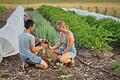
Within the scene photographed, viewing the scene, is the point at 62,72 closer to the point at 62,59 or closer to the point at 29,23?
the point at 62,59

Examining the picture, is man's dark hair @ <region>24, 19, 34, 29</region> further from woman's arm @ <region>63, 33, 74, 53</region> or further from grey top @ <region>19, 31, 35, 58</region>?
woman's arm @ <region>63, 33, 74, 53</region>

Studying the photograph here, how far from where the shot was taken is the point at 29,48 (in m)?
6.75

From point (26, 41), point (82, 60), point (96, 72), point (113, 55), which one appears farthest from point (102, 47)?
point (26, 41)

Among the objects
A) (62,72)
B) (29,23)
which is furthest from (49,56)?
(29,23)

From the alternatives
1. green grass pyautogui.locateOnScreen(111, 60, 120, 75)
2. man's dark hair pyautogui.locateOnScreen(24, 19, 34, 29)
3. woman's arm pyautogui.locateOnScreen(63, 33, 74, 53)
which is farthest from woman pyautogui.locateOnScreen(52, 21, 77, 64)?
green grass pyautogui.locateOnScreen(111, 60, 120, 75)

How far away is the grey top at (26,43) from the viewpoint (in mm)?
6621

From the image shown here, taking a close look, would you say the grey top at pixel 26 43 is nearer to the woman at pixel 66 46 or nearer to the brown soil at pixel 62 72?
the brown soil at pixel 62 72

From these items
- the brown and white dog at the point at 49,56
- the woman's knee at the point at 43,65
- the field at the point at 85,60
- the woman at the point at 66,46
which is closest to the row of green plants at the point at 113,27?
the field at the point at 85,60

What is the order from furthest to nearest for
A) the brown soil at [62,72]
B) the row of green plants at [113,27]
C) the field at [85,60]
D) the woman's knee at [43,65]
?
the row of green plants at [113,27], the woman's knee at [43,65], the field at [85,60], the brown soil at [62,72]

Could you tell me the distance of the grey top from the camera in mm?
6621

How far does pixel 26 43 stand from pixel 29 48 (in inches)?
4.5

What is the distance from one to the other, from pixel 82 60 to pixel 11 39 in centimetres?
161

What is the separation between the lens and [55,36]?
27.3ft

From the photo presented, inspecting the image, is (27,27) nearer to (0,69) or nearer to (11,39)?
(0,69)
